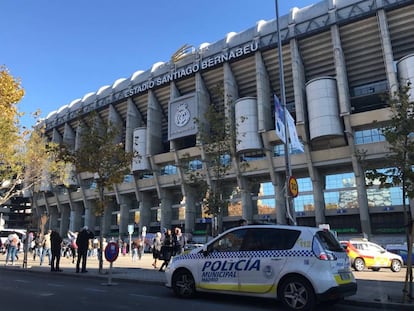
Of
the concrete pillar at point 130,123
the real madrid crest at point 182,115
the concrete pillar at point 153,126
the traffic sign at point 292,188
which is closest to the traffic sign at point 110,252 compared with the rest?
the traffic sign at point 292,188

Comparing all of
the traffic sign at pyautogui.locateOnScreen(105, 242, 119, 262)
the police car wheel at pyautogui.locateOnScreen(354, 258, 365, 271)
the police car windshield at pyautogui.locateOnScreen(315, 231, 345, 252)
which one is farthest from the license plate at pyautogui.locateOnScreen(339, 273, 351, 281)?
the police car wheel at pyautogui.locateOnScreen(354, 258, 365, 271)


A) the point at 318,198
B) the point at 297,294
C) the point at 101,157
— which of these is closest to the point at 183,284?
the point at 297,294

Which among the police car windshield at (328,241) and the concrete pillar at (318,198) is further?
the concrete pillar at (318,198)

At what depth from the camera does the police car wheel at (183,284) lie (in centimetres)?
858

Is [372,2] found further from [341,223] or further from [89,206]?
[89,206]

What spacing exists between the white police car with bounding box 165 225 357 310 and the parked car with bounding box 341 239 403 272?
12244 millimetres

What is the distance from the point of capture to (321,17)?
135 ft

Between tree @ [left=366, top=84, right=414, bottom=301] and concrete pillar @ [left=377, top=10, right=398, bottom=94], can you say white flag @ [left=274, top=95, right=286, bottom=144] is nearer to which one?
tree @ [left=366, top=84, right=414, bottom=301]

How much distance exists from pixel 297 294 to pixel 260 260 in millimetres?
950

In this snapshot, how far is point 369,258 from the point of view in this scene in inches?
742

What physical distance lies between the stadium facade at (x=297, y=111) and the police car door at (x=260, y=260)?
2329 cm

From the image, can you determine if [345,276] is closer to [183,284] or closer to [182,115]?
[183,284]

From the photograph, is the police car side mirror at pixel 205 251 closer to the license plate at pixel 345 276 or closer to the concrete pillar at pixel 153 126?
the license plate at pixel 345 276

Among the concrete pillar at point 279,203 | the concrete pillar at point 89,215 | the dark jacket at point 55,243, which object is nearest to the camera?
the dark jacket at point 55,243
